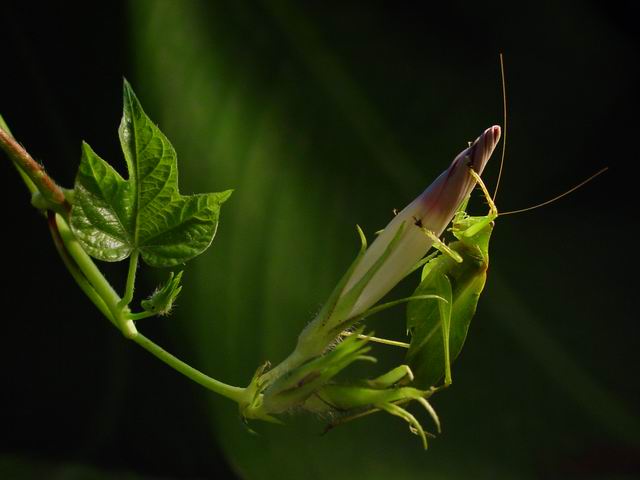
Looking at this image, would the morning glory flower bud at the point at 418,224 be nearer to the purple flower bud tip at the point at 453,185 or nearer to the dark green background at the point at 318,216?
the purple flower bud tip at the point at 453,185

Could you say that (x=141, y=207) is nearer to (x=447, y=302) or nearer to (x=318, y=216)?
(x=447, y=302)

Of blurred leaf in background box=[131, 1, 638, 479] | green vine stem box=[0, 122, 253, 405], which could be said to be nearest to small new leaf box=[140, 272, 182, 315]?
green vine stem box=[0, 122, 253, 405]

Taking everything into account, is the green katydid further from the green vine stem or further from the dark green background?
the dark green background

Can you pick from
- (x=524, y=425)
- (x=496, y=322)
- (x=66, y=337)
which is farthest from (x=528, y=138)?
(x=66, y=337)

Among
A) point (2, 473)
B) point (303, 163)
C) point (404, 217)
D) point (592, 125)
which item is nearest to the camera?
point (404, 217)

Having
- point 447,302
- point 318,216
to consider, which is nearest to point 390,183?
point 318,216

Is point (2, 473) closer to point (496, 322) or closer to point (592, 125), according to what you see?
point (496, 322)
